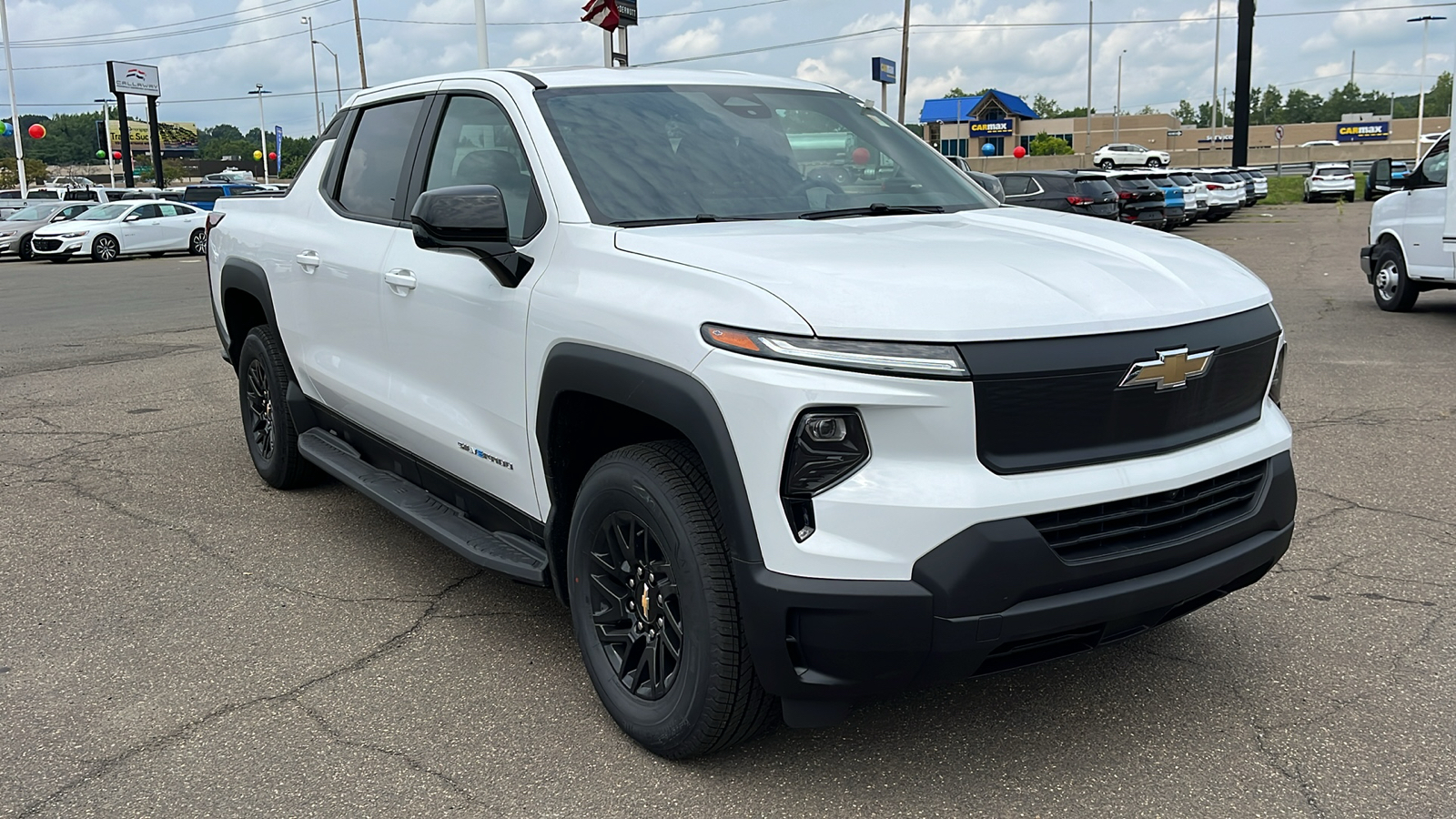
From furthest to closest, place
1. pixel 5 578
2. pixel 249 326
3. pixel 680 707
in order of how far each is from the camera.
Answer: pixel 249 326 < pixel 5 578 < pixel 680 707

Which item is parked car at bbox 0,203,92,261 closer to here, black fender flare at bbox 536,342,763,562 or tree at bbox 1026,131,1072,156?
black fender flare at bbox 536,342,763,562

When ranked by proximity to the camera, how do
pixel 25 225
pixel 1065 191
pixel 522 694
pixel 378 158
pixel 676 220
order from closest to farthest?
pixel 676 220 → pixel 522 694 → pixel 378 158 → pixel 1065 191 → pixel 25 225

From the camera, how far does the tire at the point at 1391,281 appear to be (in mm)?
12164

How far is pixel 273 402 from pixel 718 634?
142 inches

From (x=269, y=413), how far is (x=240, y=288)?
0.62 meters

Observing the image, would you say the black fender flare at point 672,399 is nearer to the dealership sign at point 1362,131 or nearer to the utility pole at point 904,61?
the utility pole at point 904,61

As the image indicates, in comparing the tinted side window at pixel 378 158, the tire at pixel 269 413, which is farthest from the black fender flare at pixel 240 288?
the tinted side window at pixel 378 158

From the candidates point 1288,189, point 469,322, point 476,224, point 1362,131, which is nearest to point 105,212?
point 469,322

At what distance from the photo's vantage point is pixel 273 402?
573cm

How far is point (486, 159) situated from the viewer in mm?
4051

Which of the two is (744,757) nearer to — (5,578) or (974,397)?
(974,397)

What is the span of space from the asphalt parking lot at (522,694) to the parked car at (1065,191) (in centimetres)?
1875

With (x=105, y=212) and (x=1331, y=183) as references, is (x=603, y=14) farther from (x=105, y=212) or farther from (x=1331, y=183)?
(x=1331, y=183)

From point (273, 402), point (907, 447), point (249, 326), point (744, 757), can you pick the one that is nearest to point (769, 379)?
point (907, 447)
